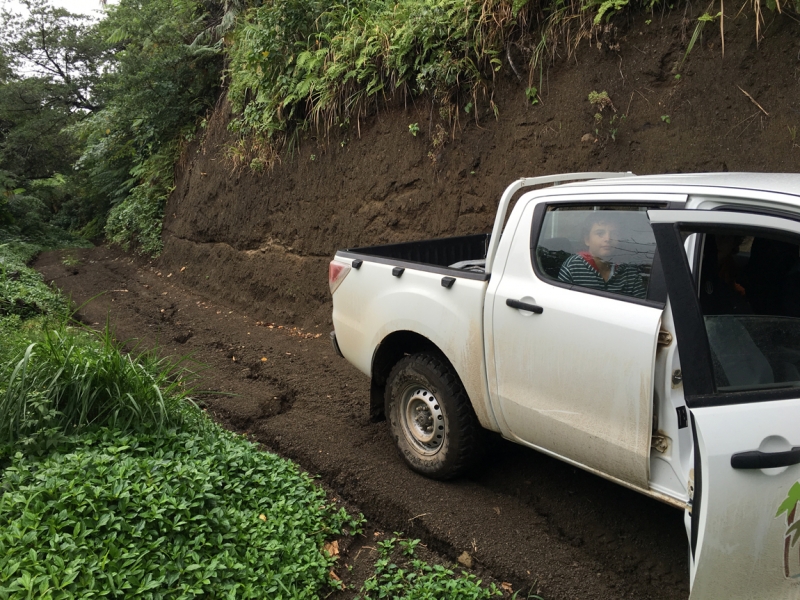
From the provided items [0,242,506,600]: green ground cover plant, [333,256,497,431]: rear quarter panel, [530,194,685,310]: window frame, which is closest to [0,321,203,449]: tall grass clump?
[0,242,506,600]: green ground cover plant

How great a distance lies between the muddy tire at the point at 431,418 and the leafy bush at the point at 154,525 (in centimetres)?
71

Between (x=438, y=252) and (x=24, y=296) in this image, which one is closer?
(x=438, y=252)

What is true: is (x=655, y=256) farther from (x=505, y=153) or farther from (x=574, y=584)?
(x=505, y=153)

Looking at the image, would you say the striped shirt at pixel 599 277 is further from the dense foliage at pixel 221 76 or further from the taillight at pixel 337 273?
the dense foliage at pixel 221 76

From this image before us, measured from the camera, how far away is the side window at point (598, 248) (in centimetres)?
309

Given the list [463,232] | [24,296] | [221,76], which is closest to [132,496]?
[463,232]

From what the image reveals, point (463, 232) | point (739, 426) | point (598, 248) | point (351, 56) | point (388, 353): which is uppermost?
point (351, 56)

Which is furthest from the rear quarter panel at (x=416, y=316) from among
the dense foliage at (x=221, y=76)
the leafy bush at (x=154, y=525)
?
the dense foliage at (x=221, y=76)

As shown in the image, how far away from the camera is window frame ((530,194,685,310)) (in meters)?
2.91

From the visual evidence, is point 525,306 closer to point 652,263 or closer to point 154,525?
point 652,263

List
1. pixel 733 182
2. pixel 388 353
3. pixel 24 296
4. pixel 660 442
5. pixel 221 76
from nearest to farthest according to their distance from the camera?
1. pixel 733 182
2. pixel 660 442
3. pixel 388 353
4. pixel 24 296
5. pixel 221 76

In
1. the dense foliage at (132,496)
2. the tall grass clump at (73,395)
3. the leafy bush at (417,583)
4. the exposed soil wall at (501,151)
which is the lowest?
the leafy bush at (417,583)

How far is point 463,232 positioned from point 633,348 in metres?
4.47

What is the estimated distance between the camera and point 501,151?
7.01 m
